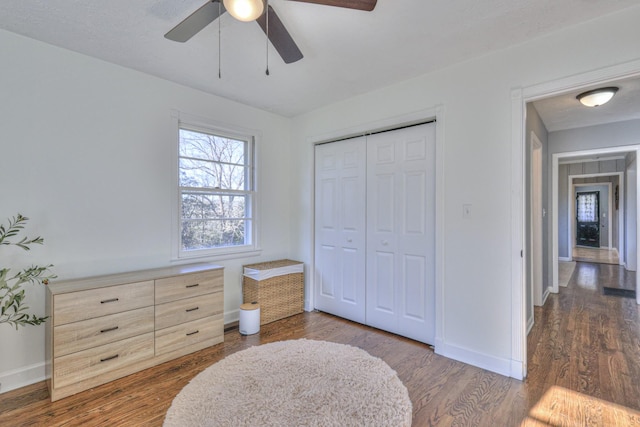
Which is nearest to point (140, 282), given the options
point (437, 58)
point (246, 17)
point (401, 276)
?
point (246, 17)

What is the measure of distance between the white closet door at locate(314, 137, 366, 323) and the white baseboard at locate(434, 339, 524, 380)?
37.9 inches

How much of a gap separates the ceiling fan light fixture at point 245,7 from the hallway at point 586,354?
2850 millimetres

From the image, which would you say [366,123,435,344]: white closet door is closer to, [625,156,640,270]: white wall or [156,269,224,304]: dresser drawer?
[156,269,224,304]: dresser drawer

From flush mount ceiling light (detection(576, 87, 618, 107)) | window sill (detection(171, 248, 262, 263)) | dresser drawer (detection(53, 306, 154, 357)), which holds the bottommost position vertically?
dresser drawer (detection(53, 306, 154, 357))

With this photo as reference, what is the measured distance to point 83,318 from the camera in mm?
2117

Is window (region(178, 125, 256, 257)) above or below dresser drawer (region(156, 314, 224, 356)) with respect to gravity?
above

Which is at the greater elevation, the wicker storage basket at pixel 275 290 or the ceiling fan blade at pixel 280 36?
the ceiling fan blade at pixel 280 36

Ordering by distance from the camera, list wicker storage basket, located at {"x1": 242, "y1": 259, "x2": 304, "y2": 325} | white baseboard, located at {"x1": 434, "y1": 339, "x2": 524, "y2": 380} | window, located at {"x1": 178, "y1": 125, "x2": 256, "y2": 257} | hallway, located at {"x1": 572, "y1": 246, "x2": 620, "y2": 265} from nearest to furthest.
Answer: white baseboard, located at {"x1": 434, "y1": 339, "x2": 524, "y2": 380} → window, located at {"x1": 178, "y1": 125, "x2": 256, "y2": 257} → wicker storage basket, located at {"x1": 242, "y1": 259, "x2": 304, "y2": 325} → hallway, located at {"x1": 572, "y1": 246, "x2": 620, "y2": 265}

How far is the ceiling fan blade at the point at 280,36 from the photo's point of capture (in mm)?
1692

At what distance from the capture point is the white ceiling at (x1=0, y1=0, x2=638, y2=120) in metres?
1.88

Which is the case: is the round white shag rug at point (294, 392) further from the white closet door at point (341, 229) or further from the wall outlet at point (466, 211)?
the wall outlet at point (466, 211)

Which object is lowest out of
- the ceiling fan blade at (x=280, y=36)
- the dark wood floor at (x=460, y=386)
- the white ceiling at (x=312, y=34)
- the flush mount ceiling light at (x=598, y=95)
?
the dark wood floor at (x=460, y=386)

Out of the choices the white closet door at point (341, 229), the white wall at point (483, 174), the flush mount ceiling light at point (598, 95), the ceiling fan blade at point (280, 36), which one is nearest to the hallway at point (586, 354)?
the white wall at point (483, 174)

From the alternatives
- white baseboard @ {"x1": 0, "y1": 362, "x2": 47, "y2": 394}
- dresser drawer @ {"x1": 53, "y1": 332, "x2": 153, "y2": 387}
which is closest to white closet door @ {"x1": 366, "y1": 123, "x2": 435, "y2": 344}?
dresser drawer @ {"x1": 53, "y1": 332, "x2": 153, "y2": 387}
